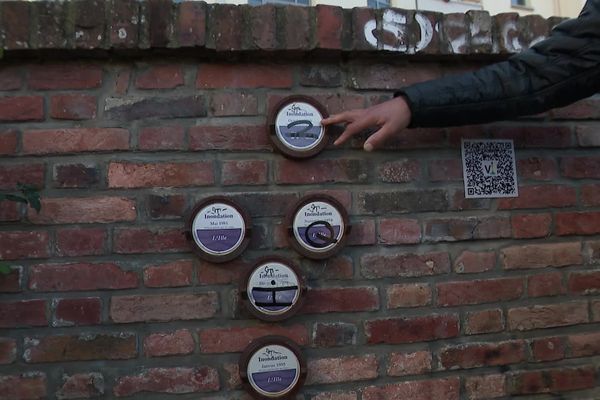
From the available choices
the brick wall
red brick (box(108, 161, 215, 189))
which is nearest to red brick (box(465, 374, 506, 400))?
the brick wall

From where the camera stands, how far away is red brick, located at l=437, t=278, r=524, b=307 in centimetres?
170

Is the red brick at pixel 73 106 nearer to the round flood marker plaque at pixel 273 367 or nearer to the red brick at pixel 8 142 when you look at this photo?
the red brick at pixel 8 142

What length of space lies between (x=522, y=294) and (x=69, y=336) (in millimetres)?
1315

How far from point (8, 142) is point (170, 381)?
78cm

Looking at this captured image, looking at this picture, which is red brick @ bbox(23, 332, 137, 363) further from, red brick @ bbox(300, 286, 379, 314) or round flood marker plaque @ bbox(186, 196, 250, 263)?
red brick @ bbox(300, 286, 379, 314)

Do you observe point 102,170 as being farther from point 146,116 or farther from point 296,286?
point 296,286

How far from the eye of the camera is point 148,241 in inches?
61.8

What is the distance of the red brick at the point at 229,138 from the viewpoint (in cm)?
161

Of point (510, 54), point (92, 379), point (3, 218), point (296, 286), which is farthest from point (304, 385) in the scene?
point (510, 54)

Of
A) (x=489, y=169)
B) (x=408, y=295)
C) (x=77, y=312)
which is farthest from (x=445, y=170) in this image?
(x=77, y=312)

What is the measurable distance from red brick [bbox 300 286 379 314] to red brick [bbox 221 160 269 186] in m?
0.35

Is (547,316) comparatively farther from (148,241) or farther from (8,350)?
(8,350)

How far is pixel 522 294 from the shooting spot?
176 cm

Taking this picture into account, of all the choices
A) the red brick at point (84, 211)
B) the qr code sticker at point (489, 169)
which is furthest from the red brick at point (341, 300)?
the red brick at point (84, 211)
